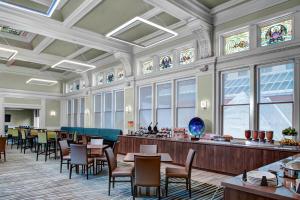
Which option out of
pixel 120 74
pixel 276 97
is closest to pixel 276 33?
pixel 276 97

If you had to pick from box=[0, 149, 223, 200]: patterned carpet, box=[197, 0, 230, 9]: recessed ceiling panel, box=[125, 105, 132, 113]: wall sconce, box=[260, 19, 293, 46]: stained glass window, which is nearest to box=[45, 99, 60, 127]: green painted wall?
box=[125, 105, 132, 113]: wall sconce

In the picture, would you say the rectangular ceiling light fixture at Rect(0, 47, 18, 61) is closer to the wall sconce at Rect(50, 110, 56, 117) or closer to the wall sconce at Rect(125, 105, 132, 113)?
the wall sconce at Rect(125, 105, 132, 113)

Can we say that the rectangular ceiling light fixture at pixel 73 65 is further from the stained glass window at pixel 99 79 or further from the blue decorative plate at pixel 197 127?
the blue decorative plate at pixel 197 127

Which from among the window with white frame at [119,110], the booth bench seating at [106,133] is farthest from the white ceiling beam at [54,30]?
the booth bench seating at [106,133]

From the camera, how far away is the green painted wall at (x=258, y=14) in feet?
17.4

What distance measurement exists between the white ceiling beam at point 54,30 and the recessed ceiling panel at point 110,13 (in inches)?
12.9

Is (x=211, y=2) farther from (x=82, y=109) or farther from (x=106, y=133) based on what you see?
(x=82, y=109)

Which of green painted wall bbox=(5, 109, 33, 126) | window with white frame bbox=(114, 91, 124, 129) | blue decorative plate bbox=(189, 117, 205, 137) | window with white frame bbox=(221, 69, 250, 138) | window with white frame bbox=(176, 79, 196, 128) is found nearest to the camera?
window with white frame bbox=(221, 69, 250, 138)

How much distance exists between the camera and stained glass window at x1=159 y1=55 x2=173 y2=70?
8.30 m

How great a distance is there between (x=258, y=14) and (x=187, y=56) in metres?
2.54

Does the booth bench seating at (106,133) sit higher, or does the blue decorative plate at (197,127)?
the blue decorative plate at (197,127)

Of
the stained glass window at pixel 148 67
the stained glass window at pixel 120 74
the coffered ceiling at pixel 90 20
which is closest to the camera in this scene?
the coffered ceiling at pixel 90 20

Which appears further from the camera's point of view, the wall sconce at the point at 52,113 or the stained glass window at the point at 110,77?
the wall sconce at the point at 52,113

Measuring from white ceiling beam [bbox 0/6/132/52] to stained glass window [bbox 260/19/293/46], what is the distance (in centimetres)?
543
